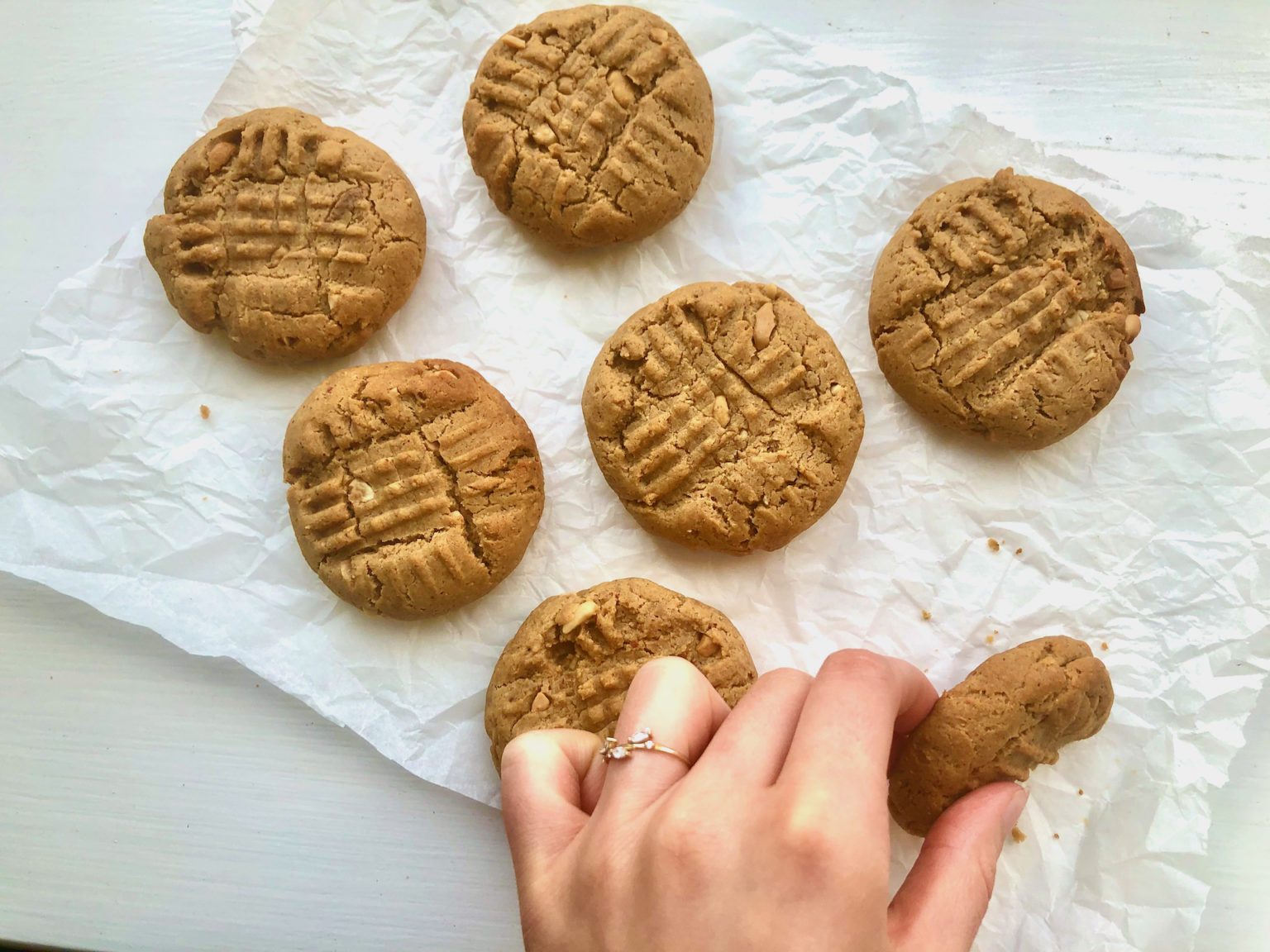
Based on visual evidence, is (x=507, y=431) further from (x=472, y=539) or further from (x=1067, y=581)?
(x=1067, y=581)

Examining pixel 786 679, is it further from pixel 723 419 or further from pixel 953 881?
pixel 723 419

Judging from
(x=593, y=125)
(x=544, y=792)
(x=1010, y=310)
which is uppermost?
(x=593, y=125)

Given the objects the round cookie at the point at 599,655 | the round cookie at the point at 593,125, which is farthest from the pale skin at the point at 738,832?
the round cookie at the point at 593,125

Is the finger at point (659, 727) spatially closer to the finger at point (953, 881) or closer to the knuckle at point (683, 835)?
the knuckle at point (683, 835)

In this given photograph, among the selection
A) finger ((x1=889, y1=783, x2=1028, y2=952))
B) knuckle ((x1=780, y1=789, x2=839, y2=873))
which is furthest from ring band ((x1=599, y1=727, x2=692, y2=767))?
finger ((x1=889, y1=783, x2=1028, y2=952))

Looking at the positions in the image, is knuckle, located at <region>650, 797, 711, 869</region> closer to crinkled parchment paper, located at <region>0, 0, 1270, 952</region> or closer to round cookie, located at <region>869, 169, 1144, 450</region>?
crinkled parchment paper, located at <region>0, 0, 1270, 952</region>

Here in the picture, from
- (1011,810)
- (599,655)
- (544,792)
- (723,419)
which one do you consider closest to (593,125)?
(723,419)

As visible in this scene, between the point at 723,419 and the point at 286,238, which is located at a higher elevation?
the point at 286,238
